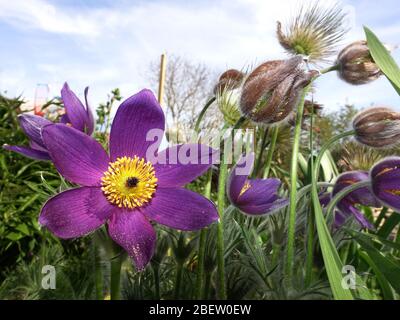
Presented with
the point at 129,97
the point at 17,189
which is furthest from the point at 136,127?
the point at 17,189

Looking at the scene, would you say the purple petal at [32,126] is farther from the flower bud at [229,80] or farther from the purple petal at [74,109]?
the flower bud at [229,80]

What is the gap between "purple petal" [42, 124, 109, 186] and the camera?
0.30 m

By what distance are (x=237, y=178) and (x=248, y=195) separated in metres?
0.02

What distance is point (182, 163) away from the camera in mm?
328

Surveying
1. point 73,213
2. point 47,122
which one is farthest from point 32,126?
point 73,213

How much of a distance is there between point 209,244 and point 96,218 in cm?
14

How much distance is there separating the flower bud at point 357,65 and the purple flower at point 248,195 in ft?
0.52

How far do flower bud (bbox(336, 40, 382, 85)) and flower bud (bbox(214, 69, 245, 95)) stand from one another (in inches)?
4.8

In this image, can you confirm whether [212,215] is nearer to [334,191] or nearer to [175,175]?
[175,175]

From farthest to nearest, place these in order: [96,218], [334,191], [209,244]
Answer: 1. [334,191]
2. [209,244]
3. [96,218]

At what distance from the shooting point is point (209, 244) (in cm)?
41

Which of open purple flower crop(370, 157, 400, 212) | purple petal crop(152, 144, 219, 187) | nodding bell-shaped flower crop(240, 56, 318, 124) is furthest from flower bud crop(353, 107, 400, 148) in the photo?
purple petal crop(152, 144, 219, 187)

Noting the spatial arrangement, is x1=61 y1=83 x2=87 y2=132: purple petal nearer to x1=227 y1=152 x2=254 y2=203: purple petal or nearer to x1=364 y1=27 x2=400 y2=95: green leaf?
x1=227 y1=152 x2=254 y2=203: purple petal

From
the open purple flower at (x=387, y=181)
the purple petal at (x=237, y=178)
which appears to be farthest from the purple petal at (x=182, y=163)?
the open purple flower at (x=387, y=181)
